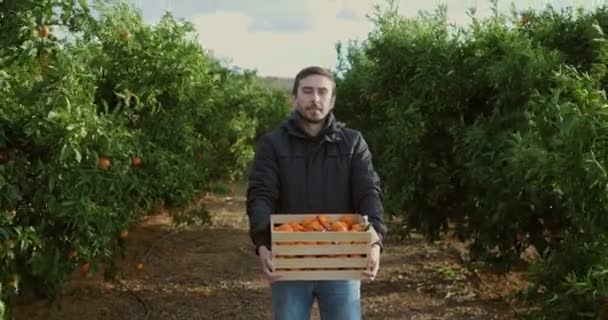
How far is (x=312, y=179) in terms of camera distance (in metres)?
2.88

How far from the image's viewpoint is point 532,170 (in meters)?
3.50

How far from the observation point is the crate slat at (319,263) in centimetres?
274

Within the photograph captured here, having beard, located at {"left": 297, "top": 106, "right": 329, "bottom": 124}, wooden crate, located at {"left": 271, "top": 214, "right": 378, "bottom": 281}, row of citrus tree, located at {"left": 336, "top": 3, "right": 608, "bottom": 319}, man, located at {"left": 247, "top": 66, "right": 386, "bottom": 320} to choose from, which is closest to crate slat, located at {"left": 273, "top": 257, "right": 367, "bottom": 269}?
wooden crate, located at {"left": 271, "top": 214, "right": 378, "bottom": 281}

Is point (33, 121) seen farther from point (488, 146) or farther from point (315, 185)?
point (488, 146)

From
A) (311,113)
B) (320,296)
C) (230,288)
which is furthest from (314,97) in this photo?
(230,288)

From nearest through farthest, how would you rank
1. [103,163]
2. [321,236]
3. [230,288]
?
[321,236]
[103,163]
[230,288]

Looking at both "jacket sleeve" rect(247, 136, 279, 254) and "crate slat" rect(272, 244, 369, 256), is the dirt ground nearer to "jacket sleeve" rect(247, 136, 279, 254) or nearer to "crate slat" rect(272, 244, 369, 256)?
"jacket sleeve" rect(247, 136, 279, 254)

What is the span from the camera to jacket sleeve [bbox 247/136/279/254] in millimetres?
2826

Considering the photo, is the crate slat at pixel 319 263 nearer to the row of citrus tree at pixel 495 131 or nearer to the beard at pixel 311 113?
the beard at pixel 311 113

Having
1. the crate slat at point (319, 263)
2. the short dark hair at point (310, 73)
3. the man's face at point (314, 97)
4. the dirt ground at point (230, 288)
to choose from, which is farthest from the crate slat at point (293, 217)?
the dirt ground at point (230, 288)

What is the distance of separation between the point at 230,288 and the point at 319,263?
370 cm

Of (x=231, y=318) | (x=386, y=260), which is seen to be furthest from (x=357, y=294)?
(x=386, y=260)

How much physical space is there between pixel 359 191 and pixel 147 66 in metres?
2.94

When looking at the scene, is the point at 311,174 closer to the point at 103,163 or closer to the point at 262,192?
the point at 262,192
